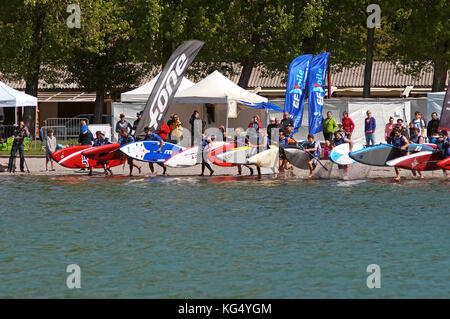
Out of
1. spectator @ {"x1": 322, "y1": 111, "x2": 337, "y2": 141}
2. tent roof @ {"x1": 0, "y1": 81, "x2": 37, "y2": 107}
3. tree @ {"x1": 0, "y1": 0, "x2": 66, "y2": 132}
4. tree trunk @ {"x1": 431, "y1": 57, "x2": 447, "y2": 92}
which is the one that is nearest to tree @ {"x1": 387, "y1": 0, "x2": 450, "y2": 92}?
tree trunk @ {"x1": 431, "y1": 57, "x2": 447, "y2": 92}

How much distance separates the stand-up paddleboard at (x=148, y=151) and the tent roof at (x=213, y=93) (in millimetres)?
8829

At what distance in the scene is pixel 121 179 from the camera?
2669 centimetres

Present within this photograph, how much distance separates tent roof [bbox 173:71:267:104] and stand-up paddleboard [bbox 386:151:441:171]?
38.4ft

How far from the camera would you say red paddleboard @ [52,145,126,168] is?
2761 cm

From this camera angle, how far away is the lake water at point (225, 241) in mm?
11336

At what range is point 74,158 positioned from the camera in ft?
90.7

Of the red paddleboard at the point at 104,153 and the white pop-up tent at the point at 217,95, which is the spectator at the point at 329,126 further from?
the red paddleboard at the point at 104,153

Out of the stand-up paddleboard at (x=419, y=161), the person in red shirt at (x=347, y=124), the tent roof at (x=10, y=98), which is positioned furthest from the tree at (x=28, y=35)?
the stand-up paddleboard at (x=419, y=161)

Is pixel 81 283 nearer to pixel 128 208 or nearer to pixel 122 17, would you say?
pixel 128 208

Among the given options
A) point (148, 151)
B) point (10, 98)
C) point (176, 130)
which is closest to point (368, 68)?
point (176, 130)

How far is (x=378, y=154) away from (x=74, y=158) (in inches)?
357

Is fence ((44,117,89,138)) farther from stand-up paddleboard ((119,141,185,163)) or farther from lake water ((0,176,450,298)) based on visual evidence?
lake water ((0,176,450,298))
